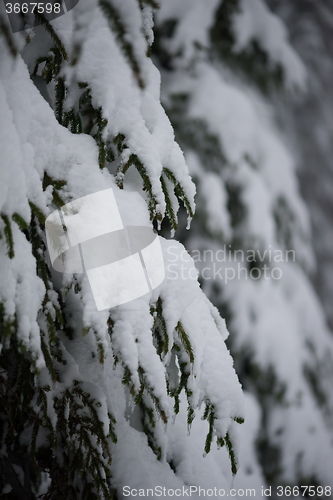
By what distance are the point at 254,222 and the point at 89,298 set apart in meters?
1.82

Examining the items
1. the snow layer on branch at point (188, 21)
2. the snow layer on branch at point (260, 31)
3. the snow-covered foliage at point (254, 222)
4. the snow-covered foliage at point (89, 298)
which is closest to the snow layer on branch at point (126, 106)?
the snow-covered foliage at point (89, 298)

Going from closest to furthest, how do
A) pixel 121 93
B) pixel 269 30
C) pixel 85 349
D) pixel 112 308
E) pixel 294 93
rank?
1. pixel 112 308
2. pixel 121 93
3. pixel 85 349
4. pixel 269 30
5. pixel 294 93

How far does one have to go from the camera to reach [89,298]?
71cm

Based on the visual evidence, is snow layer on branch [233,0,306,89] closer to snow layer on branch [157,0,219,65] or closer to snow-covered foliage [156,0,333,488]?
snow-covered foliage [156,0,333,488]

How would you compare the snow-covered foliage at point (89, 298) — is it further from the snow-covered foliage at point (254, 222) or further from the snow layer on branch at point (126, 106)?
the snow-covered foliage at point (254, 222)

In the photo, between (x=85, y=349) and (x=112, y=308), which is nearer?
(x=112, y=308)

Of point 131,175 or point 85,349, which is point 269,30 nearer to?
point 131,175

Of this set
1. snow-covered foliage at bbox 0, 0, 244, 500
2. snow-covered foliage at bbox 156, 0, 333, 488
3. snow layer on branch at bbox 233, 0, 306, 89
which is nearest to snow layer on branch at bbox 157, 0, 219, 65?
snow-covered foliage at bbox 156, 0, 333, 488

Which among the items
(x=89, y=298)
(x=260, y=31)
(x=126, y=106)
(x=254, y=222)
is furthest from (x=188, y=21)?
(x=89, y=298)

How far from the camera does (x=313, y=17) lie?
299cm

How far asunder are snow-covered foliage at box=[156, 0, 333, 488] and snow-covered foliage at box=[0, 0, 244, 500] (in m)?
1.31

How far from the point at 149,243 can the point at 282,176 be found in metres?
1.96

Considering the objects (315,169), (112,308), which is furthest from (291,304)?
(112,308)

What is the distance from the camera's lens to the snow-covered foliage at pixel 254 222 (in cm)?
223
